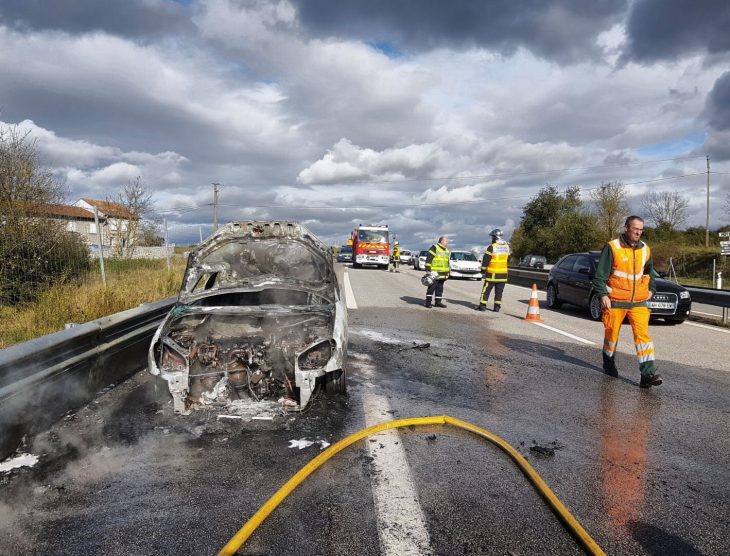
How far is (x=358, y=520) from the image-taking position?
2.66 metres

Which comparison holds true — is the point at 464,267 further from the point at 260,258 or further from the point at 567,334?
the point at 260,258

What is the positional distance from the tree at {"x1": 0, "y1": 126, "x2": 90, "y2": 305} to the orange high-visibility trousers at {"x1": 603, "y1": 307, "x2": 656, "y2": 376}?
9101mm

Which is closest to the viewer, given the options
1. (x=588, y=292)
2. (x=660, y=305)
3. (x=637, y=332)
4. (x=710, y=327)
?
(x=637, y=332)

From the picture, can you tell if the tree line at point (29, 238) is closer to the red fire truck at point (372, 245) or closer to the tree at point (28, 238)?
the tree at point (28, 238)

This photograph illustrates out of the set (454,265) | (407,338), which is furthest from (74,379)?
(454,265)

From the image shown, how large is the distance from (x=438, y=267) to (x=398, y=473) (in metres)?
9.61

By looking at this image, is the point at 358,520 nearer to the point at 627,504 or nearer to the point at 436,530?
the point at 436,530

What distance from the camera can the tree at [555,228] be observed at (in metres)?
44.7

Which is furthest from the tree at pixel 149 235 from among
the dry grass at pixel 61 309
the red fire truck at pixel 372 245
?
the dry grass at pixel 61 309

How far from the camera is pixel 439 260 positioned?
41.8ft

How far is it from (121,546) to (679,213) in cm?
5200

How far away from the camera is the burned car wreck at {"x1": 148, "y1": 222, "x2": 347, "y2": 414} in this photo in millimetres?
4328

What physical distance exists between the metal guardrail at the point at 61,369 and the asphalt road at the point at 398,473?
0.15m

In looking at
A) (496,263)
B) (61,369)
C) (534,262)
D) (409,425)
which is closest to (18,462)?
(61,369)
